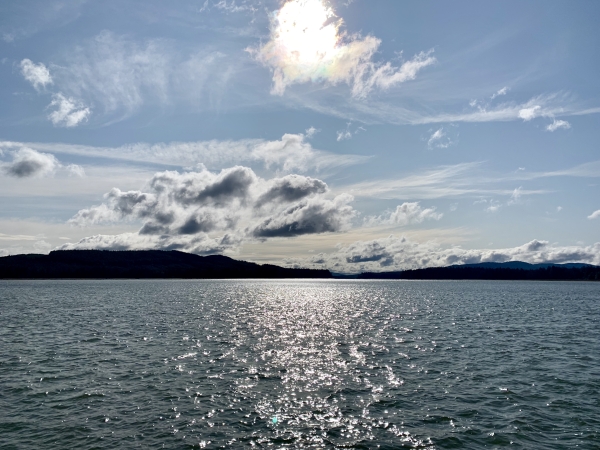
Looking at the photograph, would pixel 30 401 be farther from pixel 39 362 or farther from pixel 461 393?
pixel 461 393

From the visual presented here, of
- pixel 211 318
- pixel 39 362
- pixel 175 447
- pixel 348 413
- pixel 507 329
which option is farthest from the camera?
pixel 211 318

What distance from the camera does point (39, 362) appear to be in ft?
127

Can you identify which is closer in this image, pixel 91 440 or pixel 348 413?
pixel 91 440

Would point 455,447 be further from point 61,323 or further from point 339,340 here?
point 61,323

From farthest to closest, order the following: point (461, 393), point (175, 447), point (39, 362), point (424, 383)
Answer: point (39, 362), point (424, 383), point (461, 393), point (175, 447)

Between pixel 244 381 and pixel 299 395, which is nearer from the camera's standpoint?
pixel 299 395

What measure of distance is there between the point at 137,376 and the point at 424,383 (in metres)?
23.2

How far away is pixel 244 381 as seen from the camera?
3303 centimetres

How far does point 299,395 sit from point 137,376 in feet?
46.1

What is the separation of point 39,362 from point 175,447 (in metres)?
25.3

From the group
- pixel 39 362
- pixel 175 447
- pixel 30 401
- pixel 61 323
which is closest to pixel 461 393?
pixel 175 447

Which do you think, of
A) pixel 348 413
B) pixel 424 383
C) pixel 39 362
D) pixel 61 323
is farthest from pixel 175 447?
pixel 61 323

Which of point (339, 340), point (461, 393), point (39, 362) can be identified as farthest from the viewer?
point (339, 340)

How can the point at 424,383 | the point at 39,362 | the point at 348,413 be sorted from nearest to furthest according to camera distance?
the point at 348,413, the point at 424,383, the point at 39,362
